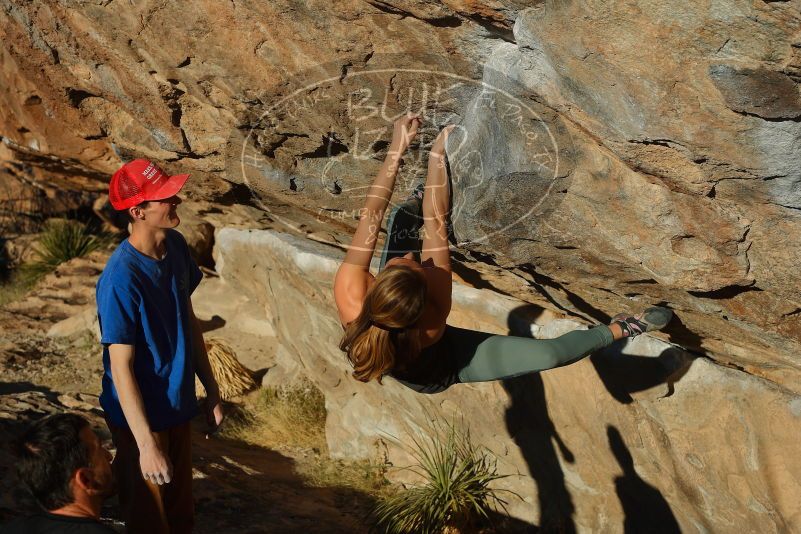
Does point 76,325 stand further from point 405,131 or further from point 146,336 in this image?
point 405,131

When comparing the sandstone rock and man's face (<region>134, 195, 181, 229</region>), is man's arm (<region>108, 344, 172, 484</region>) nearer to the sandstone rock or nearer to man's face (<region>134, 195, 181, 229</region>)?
man's face (<region>134, 195, 181, 229</region>)

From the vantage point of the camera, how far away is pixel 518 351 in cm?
370

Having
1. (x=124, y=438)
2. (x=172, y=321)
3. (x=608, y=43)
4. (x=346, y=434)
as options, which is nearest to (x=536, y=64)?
(x=608, y=43)

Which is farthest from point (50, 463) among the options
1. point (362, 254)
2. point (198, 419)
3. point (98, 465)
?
point (198, 419)

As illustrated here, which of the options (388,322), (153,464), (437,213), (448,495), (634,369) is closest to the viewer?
(153,464)

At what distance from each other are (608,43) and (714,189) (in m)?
0.73

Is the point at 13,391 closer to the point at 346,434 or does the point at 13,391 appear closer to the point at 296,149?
the point at 346,434

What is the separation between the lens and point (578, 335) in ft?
12.3

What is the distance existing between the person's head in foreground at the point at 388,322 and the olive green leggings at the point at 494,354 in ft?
0.87

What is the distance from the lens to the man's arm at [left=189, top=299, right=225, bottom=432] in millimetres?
3826

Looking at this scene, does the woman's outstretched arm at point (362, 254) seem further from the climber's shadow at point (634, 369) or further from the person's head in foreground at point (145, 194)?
the climber's shadow at point (634, 369)

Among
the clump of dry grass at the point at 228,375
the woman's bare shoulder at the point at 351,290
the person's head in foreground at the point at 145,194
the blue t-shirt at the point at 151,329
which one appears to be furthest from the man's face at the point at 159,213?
the clump of dry grass at the point at 228,375

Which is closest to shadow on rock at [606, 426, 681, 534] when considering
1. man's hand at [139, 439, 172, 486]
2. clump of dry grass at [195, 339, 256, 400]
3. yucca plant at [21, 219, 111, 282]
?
man's hand at [139, 439, 172, 486]

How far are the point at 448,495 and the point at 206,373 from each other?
233 cm
